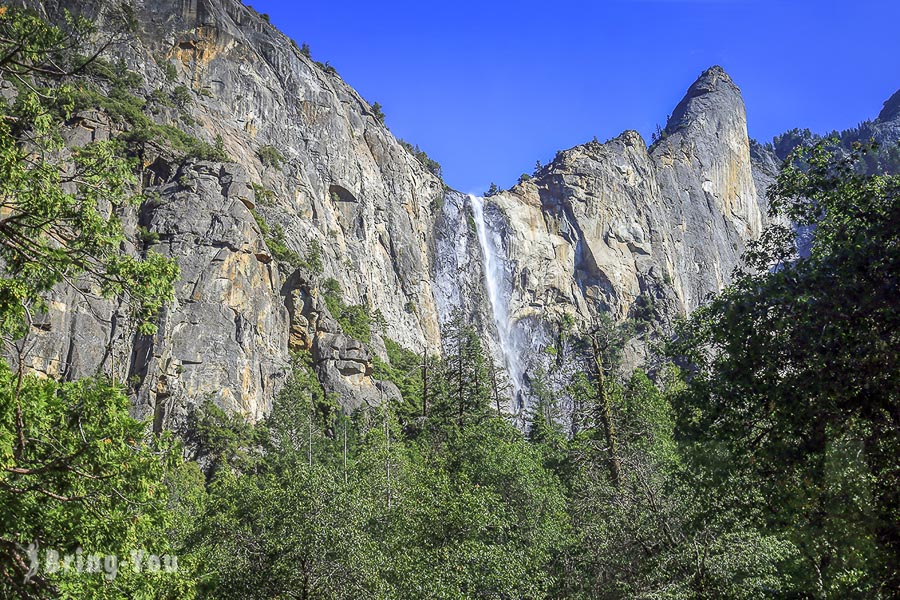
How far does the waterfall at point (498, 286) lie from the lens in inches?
3799

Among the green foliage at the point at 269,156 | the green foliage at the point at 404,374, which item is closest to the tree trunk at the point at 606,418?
the green foliage at the point at 404,374

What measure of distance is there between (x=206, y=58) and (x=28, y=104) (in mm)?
80773

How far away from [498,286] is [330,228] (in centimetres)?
3030

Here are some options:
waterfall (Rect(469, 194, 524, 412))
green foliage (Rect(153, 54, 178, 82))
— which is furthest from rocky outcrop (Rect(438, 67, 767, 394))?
green foliage (Rect(153, 54, 178, 82))

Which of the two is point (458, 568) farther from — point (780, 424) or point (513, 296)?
point (513, 296)

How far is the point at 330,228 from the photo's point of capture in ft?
271

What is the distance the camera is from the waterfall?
96500 millimetres

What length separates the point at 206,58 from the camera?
3172 inches

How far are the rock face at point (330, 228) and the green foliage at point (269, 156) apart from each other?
292 millimetres

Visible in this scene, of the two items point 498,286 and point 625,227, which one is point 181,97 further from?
point 625,227

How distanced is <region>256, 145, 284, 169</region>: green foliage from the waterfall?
36.4m

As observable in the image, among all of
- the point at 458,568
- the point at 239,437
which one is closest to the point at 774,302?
the point at 458,568

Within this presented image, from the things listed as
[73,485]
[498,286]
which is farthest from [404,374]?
[73,485]

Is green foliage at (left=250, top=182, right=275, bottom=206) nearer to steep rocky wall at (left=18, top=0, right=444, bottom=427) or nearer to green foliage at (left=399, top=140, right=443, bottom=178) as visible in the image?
steep rocky wall at (left=18, top=0, right=444, bottom=427)
